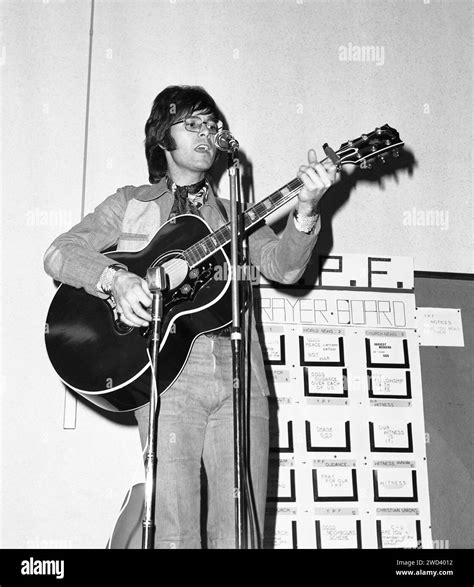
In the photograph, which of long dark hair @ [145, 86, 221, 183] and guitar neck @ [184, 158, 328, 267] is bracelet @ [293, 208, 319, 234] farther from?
long dark hair @ [145, 86, 221, 183]

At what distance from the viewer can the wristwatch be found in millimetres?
2176

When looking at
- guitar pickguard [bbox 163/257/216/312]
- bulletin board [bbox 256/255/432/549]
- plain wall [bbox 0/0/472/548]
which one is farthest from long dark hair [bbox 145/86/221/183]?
bulletin board [bbox 256/255/432/549]

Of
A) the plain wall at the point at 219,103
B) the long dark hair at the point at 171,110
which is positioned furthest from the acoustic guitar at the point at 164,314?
the plain wall at the point at 219,103

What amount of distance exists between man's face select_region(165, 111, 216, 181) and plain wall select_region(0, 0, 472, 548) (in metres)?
0.70

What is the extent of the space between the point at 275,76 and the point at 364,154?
117cm

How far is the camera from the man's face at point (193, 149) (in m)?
2.40

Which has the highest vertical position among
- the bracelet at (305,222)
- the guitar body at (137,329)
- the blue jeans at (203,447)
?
the bracelet at (305,222)

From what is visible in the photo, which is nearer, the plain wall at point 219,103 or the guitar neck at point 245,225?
the guitar neck at point 245,225

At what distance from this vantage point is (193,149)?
7.91 feet

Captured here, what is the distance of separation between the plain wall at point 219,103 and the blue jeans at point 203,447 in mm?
877

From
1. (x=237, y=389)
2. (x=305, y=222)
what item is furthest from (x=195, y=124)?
(x=237, y=389)

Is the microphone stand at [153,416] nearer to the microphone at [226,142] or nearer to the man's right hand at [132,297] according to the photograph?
the man's right hand at [132,297]

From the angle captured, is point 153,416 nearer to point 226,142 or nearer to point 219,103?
point 226,142

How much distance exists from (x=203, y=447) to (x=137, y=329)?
1.25 ft
